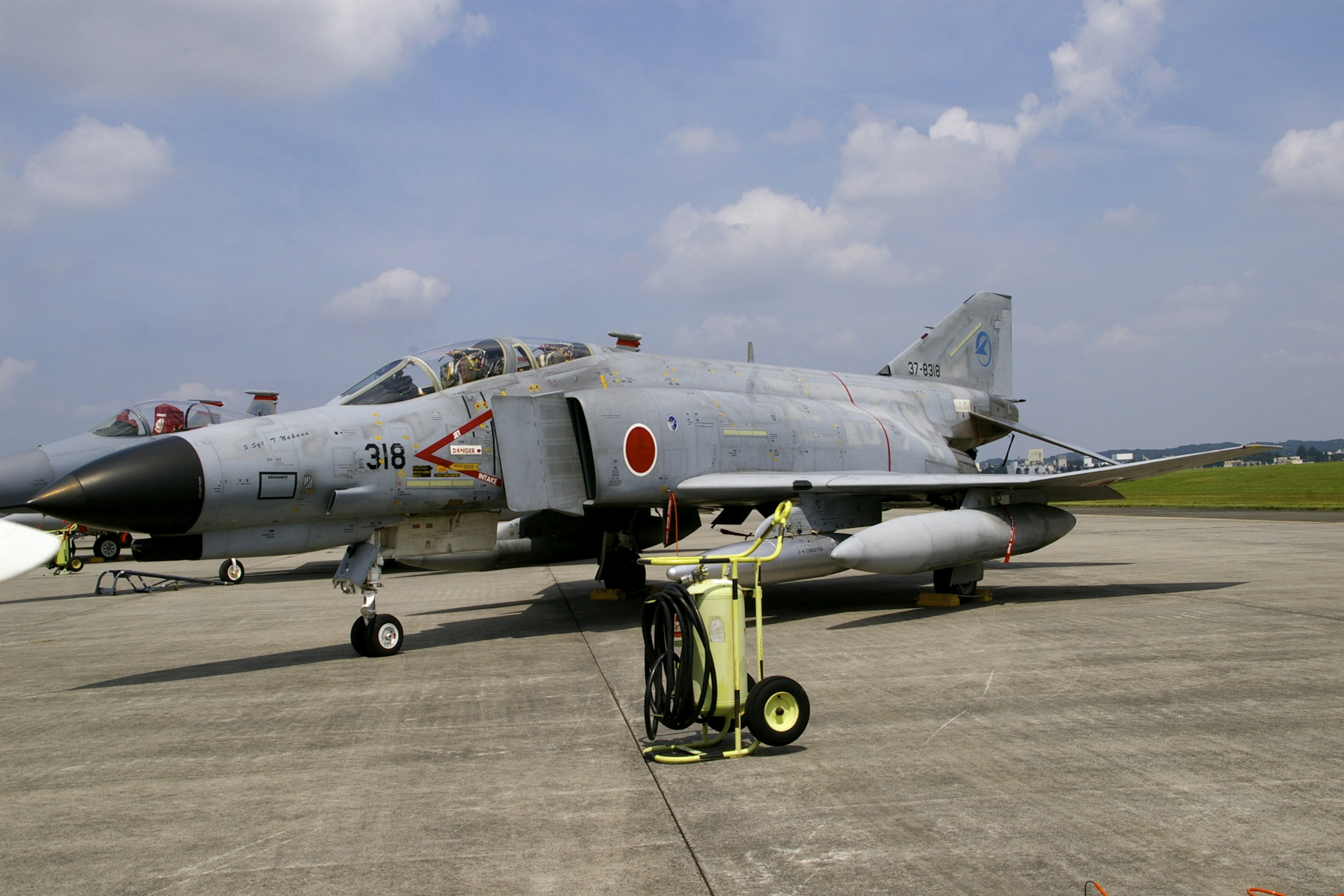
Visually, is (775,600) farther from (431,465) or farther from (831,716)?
(831,716)

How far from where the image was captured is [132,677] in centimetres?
800

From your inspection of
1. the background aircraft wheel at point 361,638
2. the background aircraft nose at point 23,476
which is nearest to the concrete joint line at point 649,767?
the background aircraft wheel at point 361,638

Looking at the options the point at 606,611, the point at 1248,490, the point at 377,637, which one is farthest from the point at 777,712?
the point at 1248,490

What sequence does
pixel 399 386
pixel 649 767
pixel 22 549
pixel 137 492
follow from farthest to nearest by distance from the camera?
pixel 399 386 < pixel 137 492 < pixel 649 767 < pixel 22 549

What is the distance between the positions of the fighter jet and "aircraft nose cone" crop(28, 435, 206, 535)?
31.0 ft

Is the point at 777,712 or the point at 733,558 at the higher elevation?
the point at 733,558

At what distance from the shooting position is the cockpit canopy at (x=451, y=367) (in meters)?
9.07

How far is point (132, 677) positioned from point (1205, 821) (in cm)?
796

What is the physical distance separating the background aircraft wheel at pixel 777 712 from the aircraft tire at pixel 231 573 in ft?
51.0

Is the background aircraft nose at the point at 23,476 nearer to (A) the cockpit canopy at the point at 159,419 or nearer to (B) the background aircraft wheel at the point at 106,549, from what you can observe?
(A) the cockpit canopy at the point at 159,419

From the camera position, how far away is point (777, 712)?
5.17 m

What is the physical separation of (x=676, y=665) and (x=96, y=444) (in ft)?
56.6

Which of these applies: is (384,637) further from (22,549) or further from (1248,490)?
(1248,490)

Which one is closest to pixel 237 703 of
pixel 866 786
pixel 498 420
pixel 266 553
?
pixel 266 553
